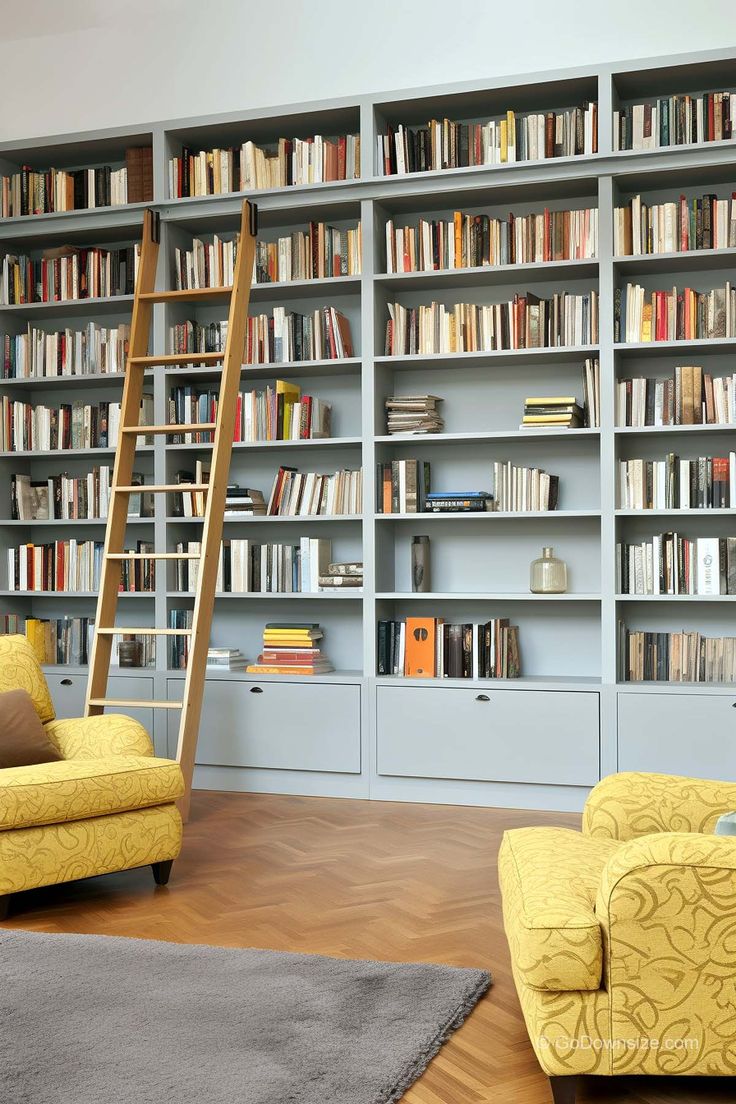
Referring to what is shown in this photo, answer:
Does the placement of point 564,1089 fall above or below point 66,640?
below

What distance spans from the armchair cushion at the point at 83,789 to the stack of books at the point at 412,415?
87.3 inches

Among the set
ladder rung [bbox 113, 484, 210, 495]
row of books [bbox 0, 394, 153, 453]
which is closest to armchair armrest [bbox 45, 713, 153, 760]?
ladder rung [bbox 113, 484, 210, 495]

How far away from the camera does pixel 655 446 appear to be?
5387 mm

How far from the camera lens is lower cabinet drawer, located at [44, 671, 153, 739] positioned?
573cm

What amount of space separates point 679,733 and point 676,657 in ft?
1.20

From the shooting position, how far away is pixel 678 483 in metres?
5.07

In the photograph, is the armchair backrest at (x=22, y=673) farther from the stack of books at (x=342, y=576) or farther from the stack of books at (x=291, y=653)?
the stack of books at (x=342, y=576)

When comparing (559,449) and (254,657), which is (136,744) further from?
(559,449)

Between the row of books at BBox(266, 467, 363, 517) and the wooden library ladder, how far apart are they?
2.29 ft

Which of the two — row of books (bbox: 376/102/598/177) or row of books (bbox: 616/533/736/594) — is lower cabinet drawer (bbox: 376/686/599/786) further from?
row of books (bbox: 376/102/598/177)

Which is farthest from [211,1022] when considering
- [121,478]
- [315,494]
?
[315,494]

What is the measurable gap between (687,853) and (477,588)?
347 cm

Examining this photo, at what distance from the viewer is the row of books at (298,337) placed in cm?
557

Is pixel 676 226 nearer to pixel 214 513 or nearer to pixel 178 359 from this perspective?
pixel 178 359
